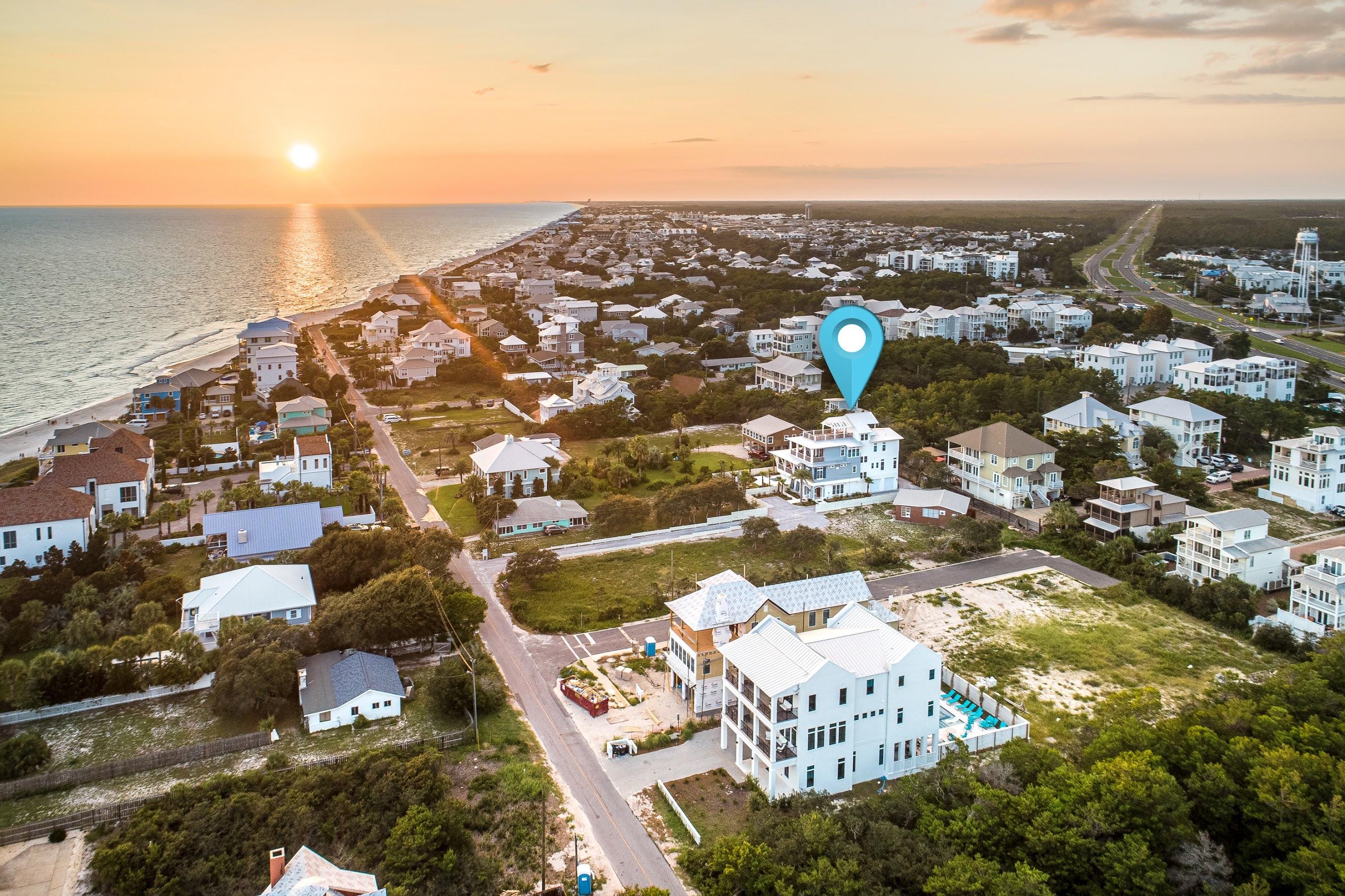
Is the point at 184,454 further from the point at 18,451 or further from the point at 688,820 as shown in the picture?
the point at 688,820

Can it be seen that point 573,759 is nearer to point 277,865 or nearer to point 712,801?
point 712,801

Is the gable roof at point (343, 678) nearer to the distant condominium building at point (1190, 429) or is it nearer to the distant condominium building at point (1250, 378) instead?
the distant condominium building at point (1190, 429)

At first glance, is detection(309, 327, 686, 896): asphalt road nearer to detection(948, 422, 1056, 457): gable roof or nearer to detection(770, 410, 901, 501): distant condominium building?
detection(770, 410, 901, 501): distant condominium building

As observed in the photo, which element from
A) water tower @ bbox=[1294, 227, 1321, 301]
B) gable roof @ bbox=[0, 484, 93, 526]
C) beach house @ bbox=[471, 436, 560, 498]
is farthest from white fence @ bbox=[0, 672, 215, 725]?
water tower @ bbox=[1294, 227, 1321, 301]

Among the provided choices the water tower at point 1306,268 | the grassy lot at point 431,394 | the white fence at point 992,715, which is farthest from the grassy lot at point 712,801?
the water tower at point 1306,268

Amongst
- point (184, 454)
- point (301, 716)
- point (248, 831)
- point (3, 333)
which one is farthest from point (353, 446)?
point (3, 333)
